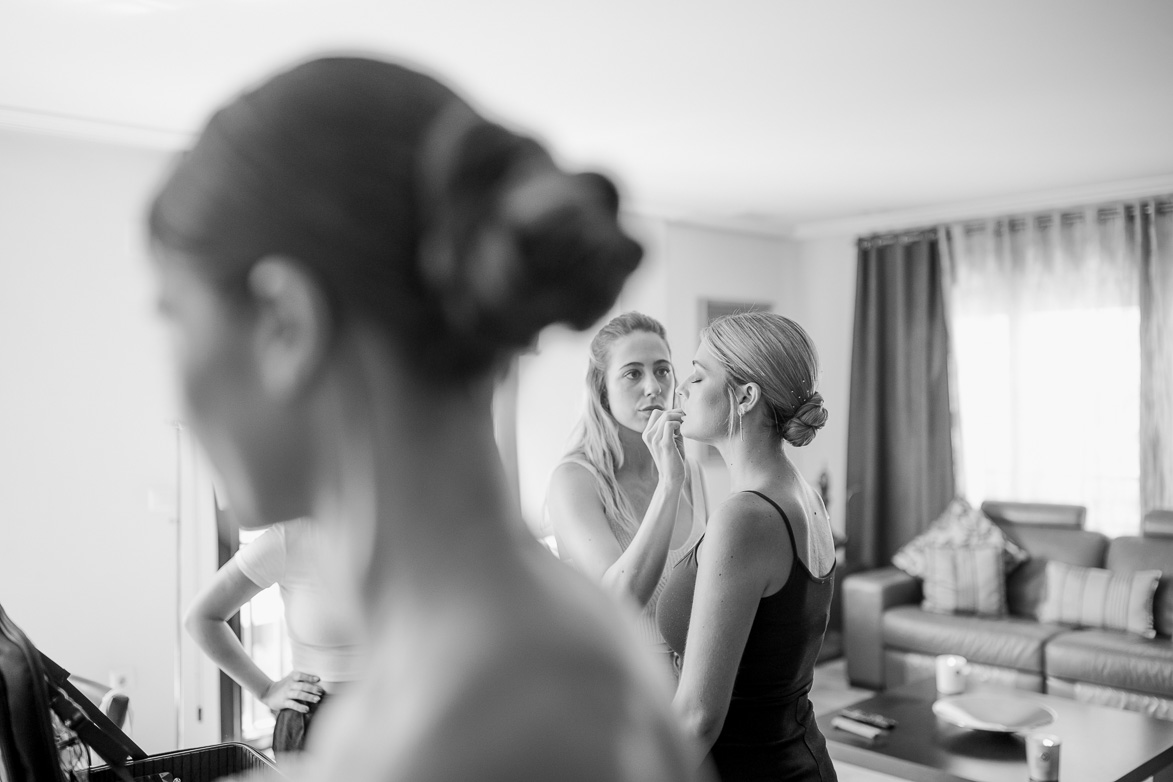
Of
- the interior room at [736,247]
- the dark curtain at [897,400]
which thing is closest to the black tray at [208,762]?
the interior room at [736,247]

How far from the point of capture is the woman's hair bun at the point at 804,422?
173 centimetres

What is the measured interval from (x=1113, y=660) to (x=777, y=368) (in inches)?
144

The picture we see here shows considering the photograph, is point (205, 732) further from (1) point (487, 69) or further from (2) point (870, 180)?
(2) point (870, 180)

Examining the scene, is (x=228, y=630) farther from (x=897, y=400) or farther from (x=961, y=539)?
(x=897, y=400)

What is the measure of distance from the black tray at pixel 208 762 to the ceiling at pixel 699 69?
1.76 metres

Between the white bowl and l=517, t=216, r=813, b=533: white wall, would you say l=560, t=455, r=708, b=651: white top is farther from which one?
l=517, t=216, r=813, b=533: white wall

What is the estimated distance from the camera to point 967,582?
205 inches

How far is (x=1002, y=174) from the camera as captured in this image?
17.3 ft

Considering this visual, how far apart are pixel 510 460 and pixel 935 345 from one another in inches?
247

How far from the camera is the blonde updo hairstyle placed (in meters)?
1.73

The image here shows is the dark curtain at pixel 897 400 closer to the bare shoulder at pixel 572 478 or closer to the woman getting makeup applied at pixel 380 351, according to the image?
the bare shoulder at pixel 572 478

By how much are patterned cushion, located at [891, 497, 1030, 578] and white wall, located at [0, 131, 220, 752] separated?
3.97m

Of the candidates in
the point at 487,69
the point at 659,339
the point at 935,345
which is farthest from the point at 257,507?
the point at 935,345

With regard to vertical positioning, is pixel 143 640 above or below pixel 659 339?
below
